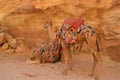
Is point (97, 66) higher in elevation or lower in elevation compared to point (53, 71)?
higher

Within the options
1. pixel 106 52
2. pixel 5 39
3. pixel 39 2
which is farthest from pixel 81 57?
pixel 5 39

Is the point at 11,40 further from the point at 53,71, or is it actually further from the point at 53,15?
the point at 53,71

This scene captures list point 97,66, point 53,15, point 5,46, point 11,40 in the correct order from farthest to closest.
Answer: point 5,46 → point 11,40 → point 53,15 → point 97,66

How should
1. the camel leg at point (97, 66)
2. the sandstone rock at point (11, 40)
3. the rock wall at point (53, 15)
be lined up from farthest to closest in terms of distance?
the sandstone rock at point (11, 40), the rock wall at point (53, 15), the camel leg at point (97, 66)

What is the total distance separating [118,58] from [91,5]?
1.73 metres

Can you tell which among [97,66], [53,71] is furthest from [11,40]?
[97,66]

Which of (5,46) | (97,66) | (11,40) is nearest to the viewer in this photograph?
(97,66)

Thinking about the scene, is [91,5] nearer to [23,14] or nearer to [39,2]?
[39,2]

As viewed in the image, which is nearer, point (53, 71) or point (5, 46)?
point (53, 71)

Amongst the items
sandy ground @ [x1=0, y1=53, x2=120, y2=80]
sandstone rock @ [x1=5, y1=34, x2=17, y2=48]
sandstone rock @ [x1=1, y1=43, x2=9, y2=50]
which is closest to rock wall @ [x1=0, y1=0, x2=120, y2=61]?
sandstone rock @ [x1=5, y1=34, x2=17, y2=48]

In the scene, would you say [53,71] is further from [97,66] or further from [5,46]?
[5,46]

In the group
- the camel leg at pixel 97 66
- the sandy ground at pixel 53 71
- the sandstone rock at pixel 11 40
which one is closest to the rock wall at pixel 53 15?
the sandstone rock at pixel 11 40

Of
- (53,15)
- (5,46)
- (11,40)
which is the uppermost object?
(53,15)

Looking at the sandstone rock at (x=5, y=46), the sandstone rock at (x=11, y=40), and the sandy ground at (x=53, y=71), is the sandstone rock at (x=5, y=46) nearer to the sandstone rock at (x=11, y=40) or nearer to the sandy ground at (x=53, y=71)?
the sandstone rock at (x=11, y=40)
